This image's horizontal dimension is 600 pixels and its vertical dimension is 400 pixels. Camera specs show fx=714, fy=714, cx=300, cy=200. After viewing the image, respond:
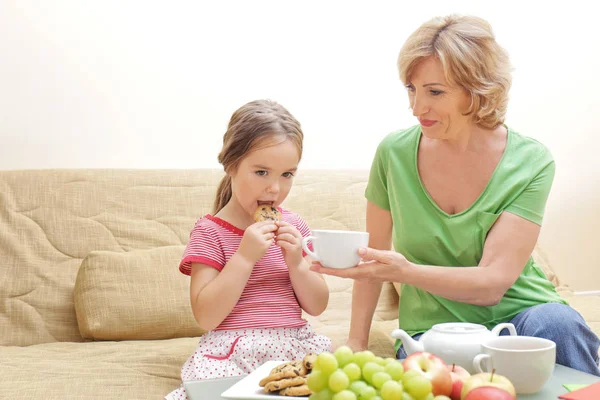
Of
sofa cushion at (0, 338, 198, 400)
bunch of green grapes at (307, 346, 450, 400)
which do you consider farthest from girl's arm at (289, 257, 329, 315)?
bunch of green grapes at (307, 346, 450, 400)

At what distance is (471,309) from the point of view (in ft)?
5.47

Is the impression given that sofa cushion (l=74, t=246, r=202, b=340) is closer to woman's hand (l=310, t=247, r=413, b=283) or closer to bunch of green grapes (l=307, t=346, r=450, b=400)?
woman's hand (l=310, t=247, r=413, b=283)

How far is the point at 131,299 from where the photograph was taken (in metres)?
2.09

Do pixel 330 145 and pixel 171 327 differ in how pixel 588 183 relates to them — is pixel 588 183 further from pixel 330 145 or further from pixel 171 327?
pixel 171 327

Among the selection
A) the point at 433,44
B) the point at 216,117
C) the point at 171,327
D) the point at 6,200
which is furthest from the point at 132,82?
the point at 433,44

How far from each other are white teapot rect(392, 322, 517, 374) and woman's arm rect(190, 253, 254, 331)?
0.42 meters

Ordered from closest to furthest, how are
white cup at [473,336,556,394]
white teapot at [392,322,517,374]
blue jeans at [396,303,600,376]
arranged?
white cup at [473,336,556,394]
white teapot at [392,322,517,374]
blue jeans at [396,303,600,376]

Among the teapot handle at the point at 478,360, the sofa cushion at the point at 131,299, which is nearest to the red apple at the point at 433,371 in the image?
the teapot handle at the point at 478,360

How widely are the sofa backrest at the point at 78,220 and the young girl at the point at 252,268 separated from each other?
23.6 inches

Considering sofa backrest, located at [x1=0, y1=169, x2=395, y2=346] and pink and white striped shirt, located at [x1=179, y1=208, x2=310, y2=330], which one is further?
sofa backrest, located at [x1=0, y1=169, x2=395, y2=346]

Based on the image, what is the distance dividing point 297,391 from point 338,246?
0.32 m

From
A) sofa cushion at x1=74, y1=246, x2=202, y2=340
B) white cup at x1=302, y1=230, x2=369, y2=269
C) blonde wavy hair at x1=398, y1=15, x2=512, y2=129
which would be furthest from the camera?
sofa cushion at x1=74, y1=246, x2=202, y2=340

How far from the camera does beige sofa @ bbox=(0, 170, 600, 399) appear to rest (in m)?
1.95

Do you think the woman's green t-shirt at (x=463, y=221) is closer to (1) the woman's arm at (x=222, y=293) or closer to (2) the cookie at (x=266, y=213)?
(2) the cookie at (x=266, y=213)
